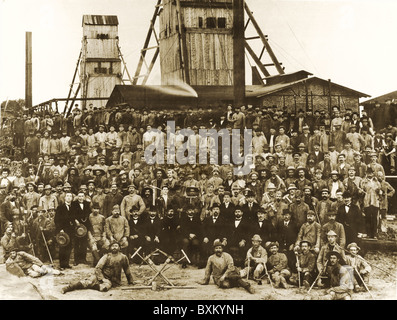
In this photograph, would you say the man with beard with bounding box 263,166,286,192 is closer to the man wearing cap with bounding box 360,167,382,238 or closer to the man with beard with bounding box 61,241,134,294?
the man wearing cap with bounding box 360,167,382,238

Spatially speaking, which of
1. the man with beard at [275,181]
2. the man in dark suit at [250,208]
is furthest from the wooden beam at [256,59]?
the man in dark suit at [250,208]

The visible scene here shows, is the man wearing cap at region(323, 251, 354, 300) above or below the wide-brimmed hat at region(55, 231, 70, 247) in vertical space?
below

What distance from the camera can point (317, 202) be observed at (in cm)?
848

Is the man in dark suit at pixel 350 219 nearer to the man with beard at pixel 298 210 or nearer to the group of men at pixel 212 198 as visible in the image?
the group of men at pixel 212 198

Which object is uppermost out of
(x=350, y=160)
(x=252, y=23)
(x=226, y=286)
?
(x=252, y=23)

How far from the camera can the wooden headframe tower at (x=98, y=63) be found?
32.8ft

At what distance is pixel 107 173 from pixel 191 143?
65.8 inches

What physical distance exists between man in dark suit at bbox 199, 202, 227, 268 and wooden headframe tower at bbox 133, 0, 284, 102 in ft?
13.8

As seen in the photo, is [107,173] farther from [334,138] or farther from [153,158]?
[334,138]

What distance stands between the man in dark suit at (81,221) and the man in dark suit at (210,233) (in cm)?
185

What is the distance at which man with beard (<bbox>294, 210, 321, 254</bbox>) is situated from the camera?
822 cm

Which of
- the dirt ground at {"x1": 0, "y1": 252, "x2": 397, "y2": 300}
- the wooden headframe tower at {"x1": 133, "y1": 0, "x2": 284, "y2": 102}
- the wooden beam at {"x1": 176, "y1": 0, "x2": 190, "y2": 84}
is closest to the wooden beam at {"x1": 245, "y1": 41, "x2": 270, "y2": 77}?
the wooden headframe tower at {"x1": 133, "y1": 0, "x2": 284, "y2": 102}

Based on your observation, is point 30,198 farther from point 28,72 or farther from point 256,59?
point 256,59

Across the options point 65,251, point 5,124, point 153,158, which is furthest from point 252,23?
point 65,251
